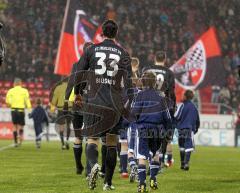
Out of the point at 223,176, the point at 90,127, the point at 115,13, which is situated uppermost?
the point at 115,13

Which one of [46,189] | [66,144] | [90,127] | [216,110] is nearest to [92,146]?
[90,127]

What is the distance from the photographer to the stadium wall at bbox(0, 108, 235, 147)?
33.1 metres

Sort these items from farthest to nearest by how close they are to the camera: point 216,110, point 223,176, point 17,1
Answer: point 17,1, point 216,110, point 223,176

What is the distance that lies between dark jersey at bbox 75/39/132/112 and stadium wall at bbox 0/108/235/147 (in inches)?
864

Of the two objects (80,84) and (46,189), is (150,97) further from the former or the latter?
(46,189)

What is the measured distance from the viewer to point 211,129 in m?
33.2

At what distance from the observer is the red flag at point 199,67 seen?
1202 inches

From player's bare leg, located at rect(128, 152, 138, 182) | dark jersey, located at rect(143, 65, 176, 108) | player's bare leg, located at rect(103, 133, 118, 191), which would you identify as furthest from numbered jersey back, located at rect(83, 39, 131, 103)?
dark jersey, located at rect(143, 65, 176, 108)

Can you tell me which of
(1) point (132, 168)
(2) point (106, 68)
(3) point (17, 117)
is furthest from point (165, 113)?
(3) point (17, 117)

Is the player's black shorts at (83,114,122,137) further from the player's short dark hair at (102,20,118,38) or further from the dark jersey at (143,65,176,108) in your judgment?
the dark jersey at (143,65,176,108)

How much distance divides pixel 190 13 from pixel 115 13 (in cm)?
465

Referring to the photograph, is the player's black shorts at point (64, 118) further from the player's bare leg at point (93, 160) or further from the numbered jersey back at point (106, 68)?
the numbered jersey back at point (106, 68)

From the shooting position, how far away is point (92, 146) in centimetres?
1116

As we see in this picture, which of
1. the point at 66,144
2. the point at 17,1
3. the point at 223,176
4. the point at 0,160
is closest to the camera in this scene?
the point at 223,176
